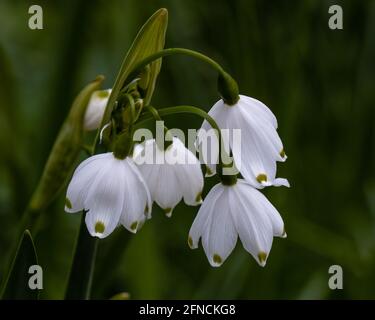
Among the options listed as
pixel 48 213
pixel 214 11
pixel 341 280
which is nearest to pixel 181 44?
pixel 214 11

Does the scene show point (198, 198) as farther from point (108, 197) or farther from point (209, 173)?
point (108, 197)

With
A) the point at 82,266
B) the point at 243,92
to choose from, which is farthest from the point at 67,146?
the point at 243,92

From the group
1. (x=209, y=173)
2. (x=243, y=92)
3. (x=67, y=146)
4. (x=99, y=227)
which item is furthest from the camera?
(x=243, y=92)

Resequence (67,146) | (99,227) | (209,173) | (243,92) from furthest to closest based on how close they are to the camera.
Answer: (243,92) < (67,146) < (209,173) < (99,227)

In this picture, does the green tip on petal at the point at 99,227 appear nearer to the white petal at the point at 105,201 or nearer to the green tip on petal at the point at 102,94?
the white petal at the point at 105,201

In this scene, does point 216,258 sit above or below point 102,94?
below

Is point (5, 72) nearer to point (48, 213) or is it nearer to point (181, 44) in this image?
point (48, 213)
